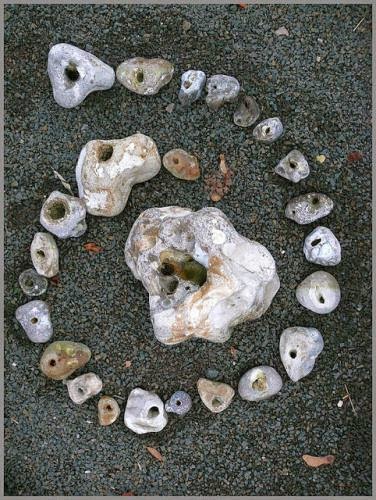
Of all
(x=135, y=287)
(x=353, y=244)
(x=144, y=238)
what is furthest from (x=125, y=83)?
(x=353, y=244)

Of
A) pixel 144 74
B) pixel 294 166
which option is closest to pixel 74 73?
pixel 144 74

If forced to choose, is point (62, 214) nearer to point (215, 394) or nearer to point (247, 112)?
point (247, 112)

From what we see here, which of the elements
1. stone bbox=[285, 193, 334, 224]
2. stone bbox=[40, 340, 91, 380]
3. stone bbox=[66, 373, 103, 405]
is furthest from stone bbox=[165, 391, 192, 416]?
stone bbox=[285, 193, 334, 224]

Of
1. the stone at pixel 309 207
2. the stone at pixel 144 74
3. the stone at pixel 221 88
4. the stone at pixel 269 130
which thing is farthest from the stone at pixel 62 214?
the stone at pixel 309 207

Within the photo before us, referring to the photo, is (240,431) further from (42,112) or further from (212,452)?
(42,112)

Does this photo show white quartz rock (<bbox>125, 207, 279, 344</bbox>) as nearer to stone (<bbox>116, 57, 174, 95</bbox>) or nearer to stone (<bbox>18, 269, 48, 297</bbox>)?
stone (<bbox>18, 269, 48, 297</bbox>)
